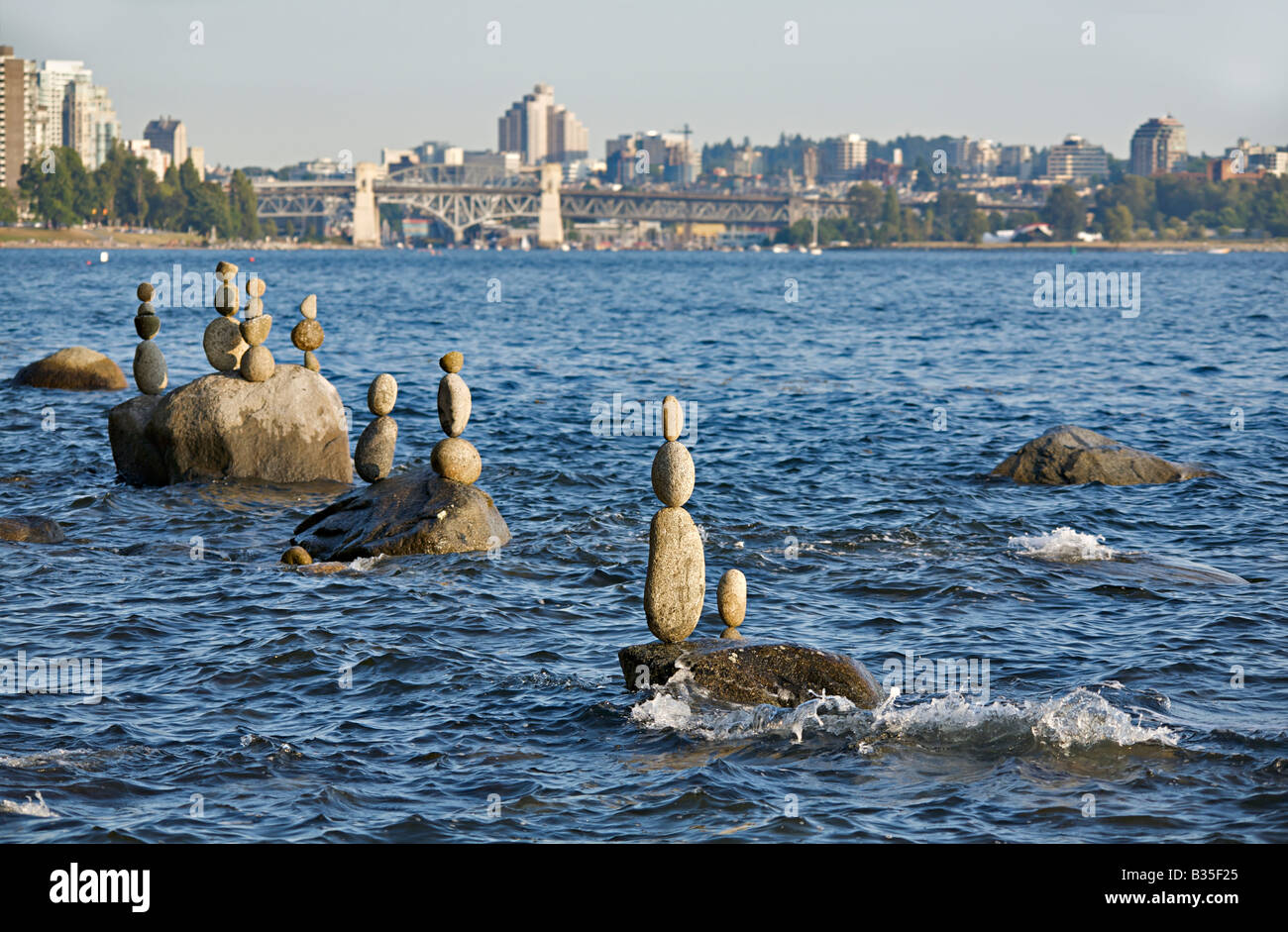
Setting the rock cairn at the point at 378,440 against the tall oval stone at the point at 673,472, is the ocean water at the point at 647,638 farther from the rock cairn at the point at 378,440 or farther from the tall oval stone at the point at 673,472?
the tall oval stone at the point at 673,472

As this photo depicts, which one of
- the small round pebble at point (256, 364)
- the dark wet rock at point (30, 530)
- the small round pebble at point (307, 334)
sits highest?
the small round pebble at point (307, 334)

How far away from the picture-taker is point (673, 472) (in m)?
10.3

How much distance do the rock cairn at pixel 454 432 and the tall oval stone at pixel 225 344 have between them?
4.82 metres

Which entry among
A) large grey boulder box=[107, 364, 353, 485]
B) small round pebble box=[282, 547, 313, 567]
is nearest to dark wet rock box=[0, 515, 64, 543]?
small round pebble box=[282, 547, 313, 567]

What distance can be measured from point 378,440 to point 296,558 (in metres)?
2.27

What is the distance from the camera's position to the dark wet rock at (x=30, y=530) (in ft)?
49.4

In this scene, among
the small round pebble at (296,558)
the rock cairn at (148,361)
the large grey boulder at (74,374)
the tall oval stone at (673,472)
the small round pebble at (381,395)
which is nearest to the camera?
the tall oval stone at (673,472)

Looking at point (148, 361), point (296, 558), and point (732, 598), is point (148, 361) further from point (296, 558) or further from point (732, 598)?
point (732, 598)

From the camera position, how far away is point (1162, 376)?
116ft

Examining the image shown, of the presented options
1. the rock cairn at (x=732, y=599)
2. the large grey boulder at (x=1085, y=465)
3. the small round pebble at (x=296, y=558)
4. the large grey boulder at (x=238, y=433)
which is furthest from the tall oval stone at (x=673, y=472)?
the large grey boulder at (x=1085, y=465)

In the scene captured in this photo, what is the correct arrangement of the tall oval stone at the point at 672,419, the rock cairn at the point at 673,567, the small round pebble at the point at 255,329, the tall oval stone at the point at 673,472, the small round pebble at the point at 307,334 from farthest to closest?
the small round pebble at the point at 307,334 → the small round pebble at the point at 255,329 → the rock cairn at the point at 673,567 → the tall oval stone at the point at 673,472 → the tall oval stone at the point at 672,419

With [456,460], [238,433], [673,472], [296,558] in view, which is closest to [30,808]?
[673,472]

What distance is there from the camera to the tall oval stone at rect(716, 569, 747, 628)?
10.7 m

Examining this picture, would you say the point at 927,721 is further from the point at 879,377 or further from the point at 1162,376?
the point at 1162,376
